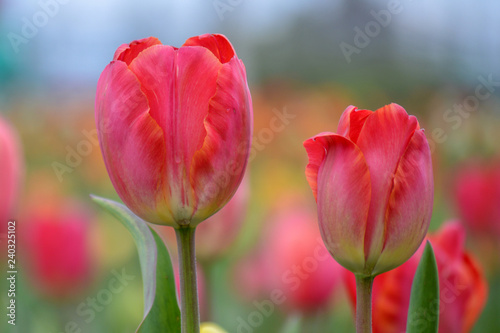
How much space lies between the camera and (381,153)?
23 centimetres

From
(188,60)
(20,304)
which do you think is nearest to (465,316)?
(188,60)

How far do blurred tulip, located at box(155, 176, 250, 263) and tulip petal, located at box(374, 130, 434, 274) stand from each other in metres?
0.26

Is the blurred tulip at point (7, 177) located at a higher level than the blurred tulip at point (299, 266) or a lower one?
higher

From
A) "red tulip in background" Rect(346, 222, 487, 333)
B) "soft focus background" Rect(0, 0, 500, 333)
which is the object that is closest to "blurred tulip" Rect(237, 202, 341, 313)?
"soft focus background" Rect(0, 0, 500, 333)

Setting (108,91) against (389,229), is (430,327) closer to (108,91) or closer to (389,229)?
(389,229)

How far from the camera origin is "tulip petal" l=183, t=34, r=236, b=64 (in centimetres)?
25

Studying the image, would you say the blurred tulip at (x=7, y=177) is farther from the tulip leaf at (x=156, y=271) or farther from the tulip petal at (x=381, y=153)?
the tulip petal at (x=381, y=153)

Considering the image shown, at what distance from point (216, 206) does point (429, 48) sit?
3.82 feet

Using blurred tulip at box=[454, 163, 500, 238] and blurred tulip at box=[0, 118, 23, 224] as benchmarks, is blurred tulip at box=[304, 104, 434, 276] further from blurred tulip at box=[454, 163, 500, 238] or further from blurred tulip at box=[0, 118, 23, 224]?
blurred tulip at box=[454, 163, 500, 238]

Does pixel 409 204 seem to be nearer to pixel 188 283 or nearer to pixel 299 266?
pixel 188 283

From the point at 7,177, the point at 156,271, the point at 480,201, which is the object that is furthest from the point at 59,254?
the point at 480,201

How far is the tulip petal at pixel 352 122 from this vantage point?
237 millimetres

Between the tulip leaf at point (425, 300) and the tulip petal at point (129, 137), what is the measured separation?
4.7 inches

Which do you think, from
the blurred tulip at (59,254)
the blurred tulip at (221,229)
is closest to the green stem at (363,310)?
the blurred tulip at (221,229)
